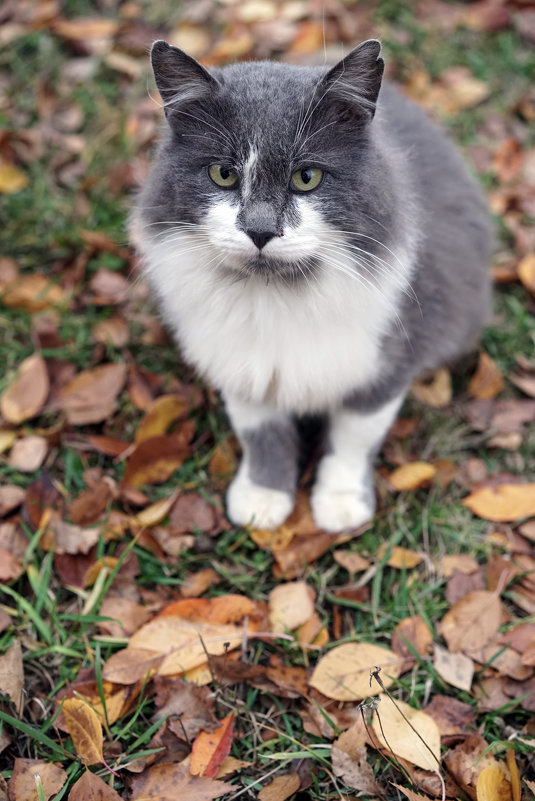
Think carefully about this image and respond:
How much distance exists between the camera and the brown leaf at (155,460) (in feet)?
7.18

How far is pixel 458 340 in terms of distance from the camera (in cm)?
225

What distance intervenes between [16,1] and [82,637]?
121 inches

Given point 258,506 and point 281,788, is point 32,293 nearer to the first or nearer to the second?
point 258,506

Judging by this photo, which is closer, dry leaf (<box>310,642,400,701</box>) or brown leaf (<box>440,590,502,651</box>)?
dry leaf (<box>310,642,400,701</box>)

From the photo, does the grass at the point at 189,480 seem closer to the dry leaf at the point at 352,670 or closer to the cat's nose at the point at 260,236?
the dry leaf at the point at 352,670

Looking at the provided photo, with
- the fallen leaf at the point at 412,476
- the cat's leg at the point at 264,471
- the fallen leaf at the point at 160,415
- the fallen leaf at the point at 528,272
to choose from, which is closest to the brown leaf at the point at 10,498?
the fallen leaf at the point at 160,415

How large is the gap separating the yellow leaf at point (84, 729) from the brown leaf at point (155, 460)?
705mm

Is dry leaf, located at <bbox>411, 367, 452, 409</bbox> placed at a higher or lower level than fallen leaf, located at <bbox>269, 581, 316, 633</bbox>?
higher

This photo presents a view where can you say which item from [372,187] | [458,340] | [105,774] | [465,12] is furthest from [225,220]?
[465,12]

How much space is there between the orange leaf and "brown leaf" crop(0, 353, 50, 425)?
1.19 m

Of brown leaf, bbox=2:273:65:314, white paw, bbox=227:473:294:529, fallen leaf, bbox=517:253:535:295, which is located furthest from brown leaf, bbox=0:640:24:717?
fallen leaf, bbox=517:253:535:295

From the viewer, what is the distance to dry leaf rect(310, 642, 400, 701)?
5.77 feet

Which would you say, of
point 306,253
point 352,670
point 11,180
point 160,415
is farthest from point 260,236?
point 11,180

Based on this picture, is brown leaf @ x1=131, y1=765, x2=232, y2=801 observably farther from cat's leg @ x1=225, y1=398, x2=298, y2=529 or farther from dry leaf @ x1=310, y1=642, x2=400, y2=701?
cat's leg @ x1=225, y1=398, x2=298, y2=529
